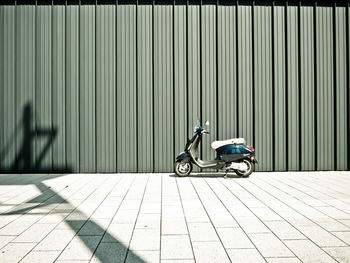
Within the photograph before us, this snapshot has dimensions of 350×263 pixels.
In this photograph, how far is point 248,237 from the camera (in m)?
3.51

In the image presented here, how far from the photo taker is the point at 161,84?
8539 mm

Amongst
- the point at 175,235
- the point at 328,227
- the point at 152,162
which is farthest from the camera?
the point at 152,162

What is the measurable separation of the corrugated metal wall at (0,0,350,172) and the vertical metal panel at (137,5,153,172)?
29 millimetres

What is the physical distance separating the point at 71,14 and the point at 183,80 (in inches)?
148

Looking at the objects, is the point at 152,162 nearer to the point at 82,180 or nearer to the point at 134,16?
the point at 82,180

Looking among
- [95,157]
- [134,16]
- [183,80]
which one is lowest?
[95,157]

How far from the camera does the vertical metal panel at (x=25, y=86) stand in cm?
848

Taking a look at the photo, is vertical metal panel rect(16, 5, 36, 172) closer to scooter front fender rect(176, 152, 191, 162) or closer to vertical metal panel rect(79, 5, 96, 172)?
vertical metal panel rect(79, 5, 96, 172)

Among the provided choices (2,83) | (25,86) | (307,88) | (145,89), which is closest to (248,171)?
(307,88)

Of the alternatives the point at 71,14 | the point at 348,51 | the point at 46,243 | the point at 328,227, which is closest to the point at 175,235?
the point at 46,243

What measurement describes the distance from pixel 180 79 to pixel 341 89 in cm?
473

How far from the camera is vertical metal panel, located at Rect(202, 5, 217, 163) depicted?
28.0 feet

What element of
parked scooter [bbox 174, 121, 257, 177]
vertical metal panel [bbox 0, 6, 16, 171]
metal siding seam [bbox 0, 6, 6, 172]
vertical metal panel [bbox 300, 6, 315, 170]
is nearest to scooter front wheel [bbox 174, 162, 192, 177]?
parked scooter [bbox 174, 121, 257, 177]

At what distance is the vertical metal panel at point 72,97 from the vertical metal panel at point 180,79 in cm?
285
